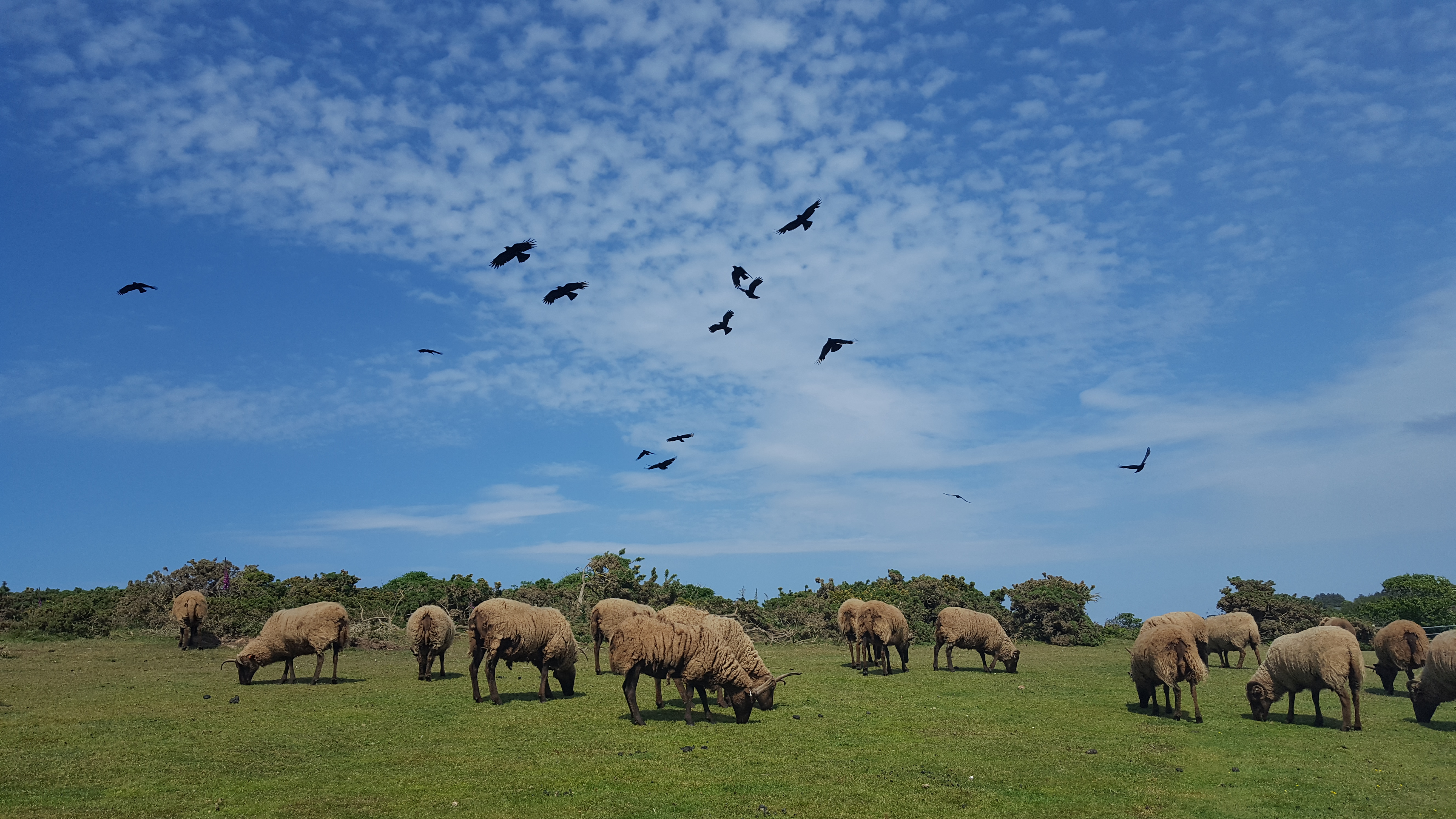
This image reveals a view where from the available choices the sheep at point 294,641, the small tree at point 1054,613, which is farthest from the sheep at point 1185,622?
the sheep at point 294,641

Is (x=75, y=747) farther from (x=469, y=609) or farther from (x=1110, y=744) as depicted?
(x=469, y=609)

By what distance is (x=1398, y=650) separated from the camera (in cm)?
2334

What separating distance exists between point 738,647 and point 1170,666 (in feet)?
31.1

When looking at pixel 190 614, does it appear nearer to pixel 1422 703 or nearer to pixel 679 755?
pixel 679 755

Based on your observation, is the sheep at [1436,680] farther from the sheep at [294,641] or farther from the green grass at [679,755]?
the sheep at [294,641]

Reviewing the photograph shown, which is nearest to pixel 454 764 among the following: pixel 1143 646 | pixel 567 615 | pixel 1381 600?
pixel 1143 646

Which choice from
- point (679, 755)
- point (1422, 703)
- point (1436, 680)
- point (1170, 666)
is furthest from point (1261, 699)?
point (679, 755)

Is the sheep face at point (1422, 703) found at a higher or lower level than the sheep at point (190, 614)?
lower

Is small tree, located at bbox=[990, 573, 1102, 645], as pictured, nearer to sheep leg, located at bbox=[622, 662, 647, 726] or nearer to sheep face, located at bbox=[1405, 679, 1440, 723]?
sheep face, located at bbox=[1405, 679, 1440, 723]

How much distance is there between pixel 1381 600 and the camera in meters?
47.0

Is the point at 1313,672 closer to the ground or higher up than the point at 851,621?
closer to the ground

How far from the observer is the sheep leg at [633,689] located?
15141mm

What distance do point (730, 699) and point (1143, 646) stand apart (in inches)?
385

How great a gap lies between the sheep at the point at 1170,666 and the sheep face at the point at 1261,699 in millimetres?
1031
